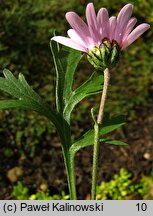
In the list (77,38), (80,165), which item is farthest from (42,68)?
(77,38)

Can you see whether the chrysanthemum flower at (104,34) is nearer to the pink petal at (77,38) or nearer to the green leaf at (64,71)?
the pink petal at (77,38)

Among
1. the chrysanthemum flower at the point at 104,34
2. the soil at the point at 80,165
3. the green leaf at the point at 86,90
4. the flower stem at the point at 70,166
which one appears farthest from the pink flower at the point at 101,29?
the soil at the point at 80,165

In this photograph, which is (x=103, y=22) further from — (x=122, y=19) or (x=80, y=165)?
(x=80, y=165)

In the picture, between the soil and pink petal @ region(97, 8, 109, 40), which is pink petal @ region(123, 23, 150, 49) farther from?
the soil

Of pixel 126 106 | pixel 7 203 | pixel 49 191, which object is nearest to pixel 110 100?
pixel 126 106

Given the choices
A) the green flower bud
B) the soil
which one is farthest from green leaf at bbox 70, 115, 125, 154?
the soil
